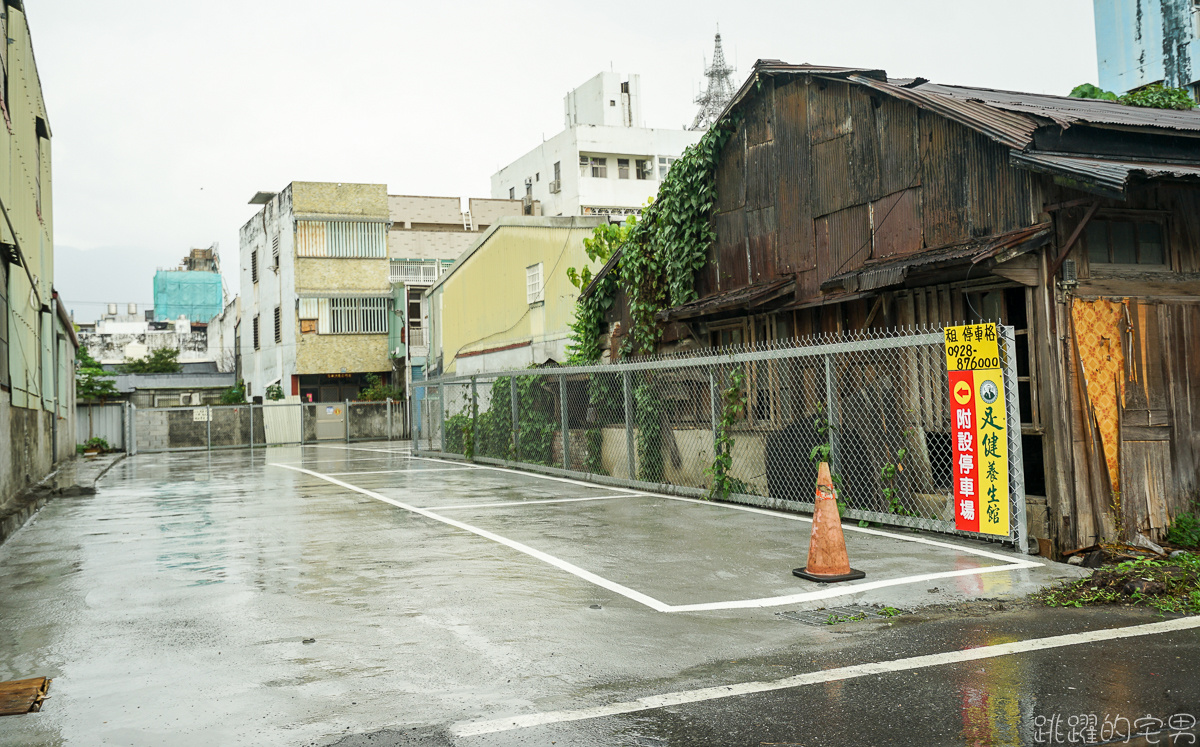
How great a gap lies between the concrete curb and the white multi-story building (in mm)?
29010

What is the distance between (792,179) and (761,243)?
99 cm

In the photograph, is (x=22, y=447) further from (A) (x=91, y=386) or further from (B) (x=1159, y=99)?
(A) (x=91, y=386)

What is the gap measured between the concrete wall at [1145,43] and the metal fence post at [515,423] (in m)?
17.5

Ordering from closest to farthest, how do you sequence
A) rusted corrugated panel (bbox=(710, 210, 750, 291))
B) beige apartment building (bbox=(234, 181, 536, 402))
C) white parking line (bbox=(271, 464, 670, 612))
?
white parking line (bbox=(271, 464, 670, 612)), rusted corrugated panel (bbox=(710, 210, 750, 291)), beige apartment building (bbox=(234, 181, 536, 402))

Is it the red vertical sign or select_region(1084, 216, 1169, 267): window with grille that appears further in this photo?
select_region(1084, 216, 1169, 267): window with grille

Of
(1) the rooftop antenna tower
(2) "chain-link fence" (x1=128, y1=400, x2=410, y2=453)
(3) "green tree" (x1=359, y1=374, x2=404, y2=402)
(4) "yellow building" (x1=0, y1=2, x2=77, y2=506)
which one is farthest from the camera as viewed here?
(1) the rooftop antenna tower

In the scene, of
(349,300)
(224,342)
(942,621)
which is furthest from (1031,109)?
(224,342)

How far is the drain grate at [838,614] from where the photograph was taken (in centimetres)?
560

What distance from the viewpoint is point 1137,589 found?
5969mm

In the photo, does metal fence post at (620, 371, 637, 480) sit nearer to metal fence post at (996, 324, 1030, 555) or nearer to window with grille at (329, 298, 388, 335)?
metal fence post at (996, 324, 1030, 555)

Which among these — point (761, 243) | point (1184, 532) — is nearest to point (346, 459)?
point (761, 243)

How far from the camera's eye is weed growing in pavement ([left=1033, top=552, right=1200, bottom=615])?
5.77 meters

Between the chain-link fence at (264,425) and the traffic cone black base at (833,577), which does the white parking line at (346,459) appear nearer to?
the chain-link fence at (264,425)

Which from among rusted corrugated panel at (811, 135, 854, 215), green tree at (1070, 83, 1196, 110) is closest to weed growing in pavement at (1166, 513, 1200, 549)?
rusted corrugated panel at (811, 135, 854, 215)
